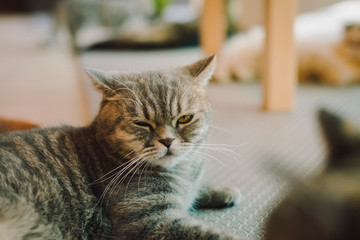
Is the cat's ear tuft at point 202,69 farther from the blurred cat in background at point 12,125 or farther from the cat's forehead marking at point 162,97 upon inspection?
the blurred cat in background at point 12,125

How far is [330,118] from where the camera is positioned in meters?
0.74

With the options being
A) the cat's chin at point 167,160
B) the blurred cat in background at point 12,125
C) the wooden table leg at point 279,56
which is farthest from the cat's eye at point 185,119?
the wooden table leg at point 279,56

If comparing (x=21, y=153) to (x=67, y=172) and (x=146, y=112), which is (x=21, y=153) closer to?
(x=67, y=172)

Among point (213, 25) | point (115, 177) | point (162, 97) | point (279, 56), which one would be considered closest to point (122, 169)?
point (115, 177)

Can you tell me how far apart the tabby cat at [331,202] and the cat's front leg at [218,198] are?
50 centimetres

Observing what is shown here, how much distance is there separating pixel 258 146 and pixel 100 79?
0.91m

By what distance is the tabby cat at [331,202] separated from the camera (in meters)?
0.54

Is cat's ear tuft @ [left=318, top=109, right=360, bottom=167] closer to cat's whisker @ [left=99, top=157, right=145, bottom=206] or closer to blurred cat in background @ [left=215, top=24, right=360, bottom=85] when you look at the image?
cat's whisker @ [left=99, top=157, right=145, bottom=206]

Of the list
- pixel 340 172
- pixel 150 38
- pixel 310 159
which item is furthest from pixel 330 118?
pixel 150 38

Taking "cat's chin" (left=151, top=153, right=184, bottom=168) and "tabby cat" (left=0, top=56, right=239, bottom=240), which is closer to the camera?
"tabby cat" (left=0, top=56, right=239, bottom=240)

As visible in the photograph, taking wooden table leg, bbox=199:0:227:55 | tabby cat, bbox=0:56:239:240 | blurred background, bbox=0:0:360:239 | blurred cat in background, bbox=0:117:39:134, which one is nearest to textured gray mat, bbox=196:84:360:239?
blurred background, bbox=0:0:360:239

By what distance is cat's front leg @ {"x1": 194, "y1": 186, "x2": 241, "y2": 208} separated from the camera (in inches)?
46.3

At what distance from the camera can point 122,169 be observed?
989 millimetres

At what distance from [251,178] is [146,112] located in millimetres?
575
